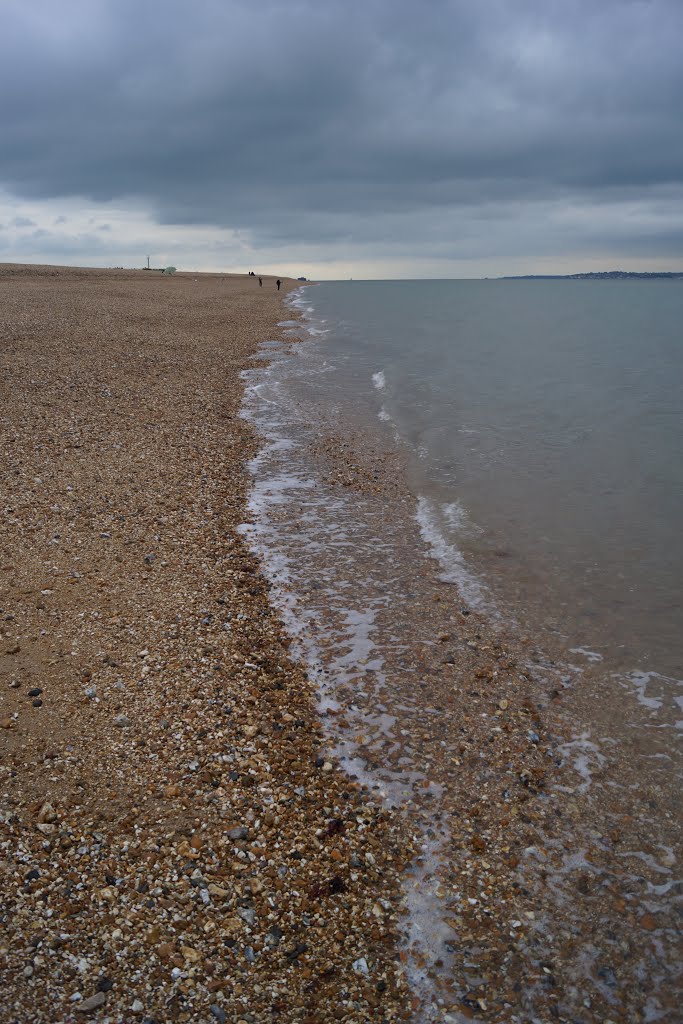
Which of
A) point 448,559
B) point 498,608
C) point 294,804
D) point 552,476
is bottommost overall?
point 294,804

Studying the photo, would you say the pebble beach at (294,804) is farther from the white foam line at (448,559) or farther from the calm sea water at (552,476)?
the calm sea water at (552,476)

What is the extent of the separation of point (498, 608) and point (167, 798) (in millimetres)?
4959

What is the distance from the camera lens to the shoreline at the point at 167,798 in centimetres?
389

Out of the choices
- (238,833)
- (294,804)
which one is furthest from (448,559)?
(238,833)

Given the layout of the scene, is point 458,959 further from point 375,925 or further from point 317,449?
point 317,449

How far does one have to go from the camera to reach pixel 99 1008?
143 inches

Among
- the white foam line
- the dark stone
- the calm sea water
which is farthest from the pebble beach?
the calm sea water

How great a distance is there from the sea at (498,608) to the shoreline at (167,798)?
1.36 feet

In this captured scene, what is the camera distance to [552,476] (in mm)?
14961

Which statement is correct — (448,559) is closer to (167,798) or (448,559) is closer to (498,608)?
(498,608)

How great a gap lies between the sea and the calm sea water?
6 centimetres

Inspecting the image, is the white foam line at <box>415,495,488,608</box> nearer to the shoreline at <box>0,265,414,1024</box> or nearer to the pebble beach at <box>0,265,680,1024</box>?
the pebble beach at <box>0,265,680,1024</box>

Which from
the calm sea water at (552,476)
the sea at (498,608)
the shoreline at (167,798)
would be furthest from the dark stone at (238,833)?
the calm sea water at (552,476)

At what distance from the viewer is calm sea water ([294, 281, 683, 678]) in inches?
349
